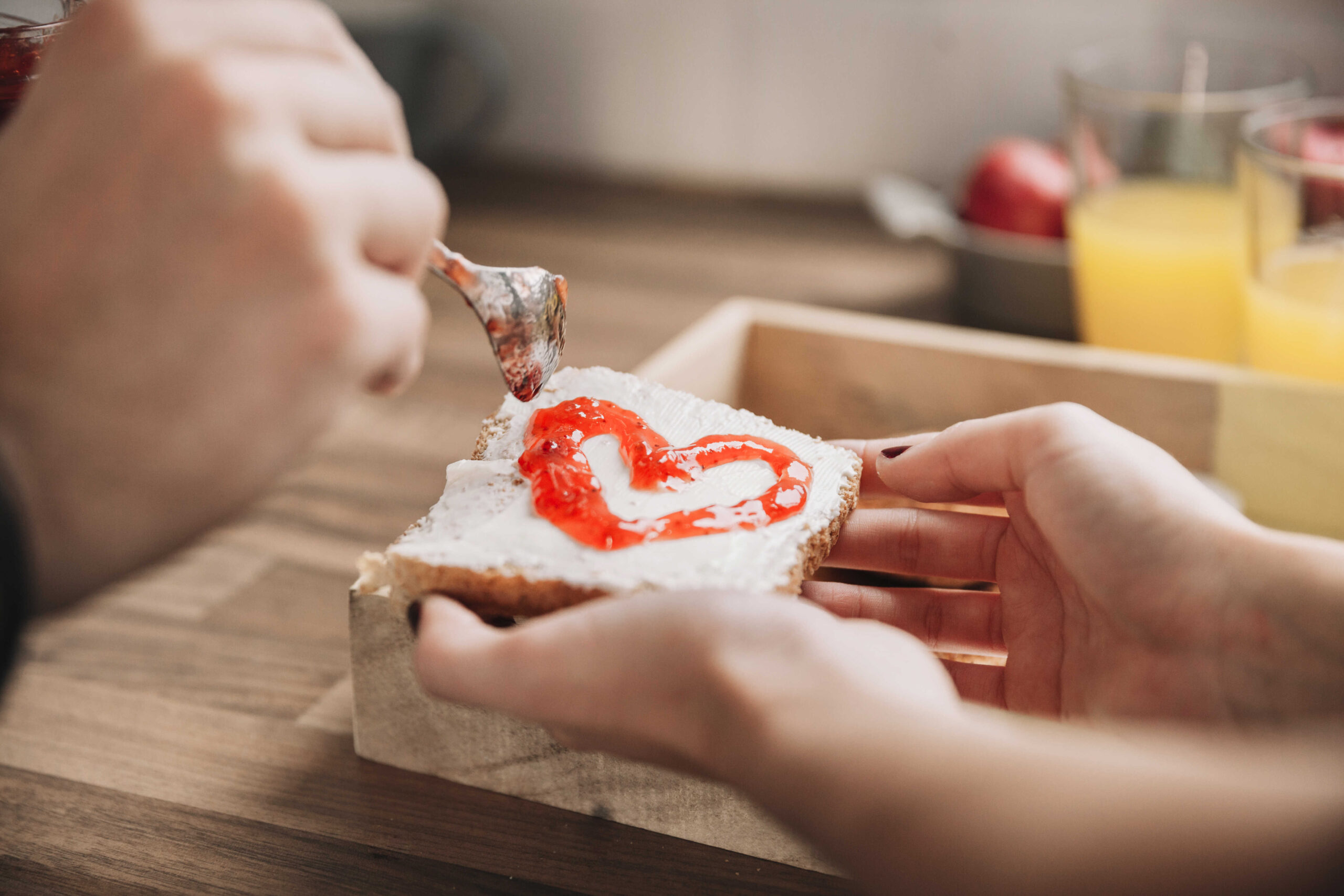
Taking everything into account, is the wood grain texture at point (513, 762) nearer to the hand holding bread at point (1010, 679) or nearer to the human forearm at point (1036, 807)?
the hand holding bread at point (1010, 679)

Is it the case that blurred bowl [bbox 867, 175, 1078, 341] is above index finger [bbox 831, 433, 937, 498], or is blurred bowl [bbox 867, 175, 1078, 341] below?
below

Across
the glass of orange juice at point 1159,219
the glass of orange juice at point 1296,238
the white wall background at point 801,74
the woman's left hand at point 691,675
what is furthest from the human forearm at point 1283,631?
the white wall background at point 801,74

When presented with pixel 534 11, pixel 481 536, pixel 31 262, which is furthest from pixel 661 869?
pixel 534 11

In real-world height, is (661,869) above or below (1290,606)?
below

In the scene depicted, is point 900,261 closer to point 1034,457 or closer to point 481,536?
point 1034,457

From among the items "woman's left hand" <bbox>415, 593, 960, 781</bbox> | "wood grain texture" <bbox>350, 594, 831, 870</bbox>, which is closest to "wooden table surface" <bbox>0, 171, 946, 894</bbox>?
"wood grain texture" <bbox>350, 594, 831, 870</bbox>

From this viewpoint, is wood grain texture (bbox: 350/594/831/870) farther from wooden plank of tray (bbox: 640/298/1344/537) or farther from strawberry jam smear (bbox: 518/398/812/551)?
wooden plank of tray (bbox: 640/298/1344/537)

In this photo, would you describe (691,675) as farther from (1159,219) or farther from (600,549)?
(1159,219)
